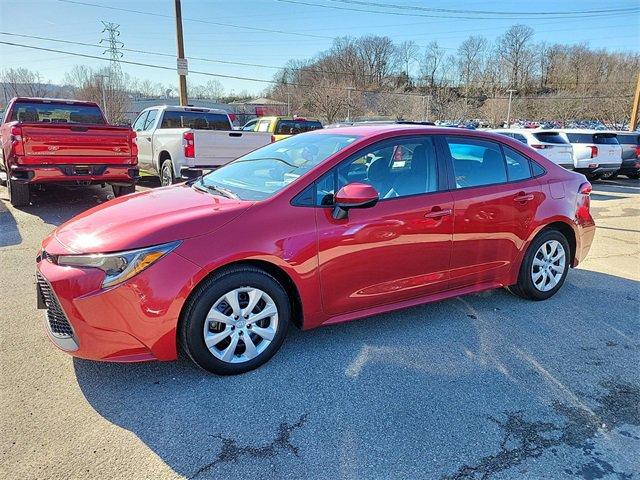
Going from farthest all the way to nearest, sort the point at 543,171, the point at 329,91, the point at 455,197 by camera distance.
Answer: the point at 329,91 < the point at 543,171 < the point at 455,197

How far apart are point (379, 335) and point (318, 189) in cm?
126

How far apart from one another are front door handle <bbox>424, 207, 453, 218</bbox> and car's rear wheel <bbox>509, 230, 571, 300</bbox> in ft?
3.69

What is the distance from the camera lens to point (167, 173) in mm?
9438

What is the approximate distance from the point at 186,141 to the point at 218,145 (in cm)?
60

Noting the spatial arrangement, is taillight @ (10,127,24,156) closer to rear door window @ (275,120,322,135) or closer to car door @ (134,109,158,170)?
car door @ (134,109,158,170)

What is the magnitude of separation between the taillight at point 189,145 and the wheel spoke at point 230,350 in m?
6.38

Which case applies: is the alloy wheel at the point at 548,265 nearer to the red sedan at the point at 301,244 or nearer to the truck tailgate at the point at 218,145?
the red sedan at the point at 301,244

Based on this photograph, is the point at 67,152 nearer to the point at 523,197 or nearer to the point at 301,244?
the point at 301,244

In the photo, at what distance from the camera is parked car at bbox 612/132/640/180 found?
15.3 m

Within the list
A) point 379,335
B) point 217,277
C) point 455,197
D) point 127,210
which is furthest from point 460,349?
point 127,210

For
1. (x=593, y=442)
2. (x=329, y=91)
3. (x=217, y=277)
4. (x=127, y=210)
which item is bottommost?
(x=593, y=442)

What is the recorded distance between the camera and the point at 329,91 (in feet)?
168

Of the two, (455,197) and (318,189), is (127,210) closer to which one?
(318,189)

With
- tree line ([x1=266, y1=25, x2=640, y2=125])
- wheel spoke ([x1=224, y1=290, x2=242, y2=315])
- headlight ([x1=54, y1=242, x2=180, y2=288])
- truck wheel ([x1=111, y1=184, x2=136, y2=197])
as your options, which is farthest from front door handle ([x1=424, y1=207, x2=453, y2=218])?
tree line ([x1=266, y1=25, x2=640, y2=125])
